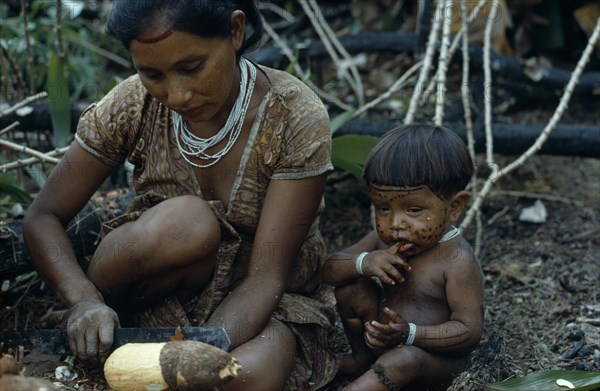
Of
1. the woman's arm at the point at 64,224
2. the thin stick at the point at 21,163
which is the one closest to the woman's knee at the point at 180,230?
the woman's arm at the point at 64,224

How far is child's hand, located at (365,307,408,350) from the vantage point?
7.68 ft

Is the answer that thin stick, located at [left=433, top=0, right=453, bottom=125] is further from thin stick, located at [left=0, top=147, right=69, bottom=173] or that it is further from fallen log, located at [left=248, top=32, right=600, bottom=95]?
thin stick, located at [left=0, top=147, right=69, bottom=173]

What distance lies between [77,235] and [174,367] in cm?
128

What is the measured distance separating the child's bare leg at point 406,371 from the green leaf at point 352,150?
3.71 feet

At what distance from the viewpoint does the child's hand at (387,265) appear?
242 centimetres

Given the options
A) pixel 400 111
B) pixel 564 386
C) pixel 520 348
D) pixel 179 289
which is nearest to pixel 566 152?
pixel 400 111

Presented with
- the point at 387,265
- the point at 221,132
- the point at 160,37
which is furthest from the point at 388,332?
the point at 160,37

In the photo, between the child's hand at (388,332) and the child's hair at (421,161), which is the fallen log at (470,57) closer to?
the child's hair at (421,161)

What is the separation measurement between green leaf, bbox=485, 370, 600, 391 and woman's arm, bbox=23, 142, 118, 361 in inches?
46.0

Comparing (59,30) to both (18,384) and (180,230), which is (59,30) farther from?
(18,384)

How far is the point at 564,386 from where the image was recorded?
233cm

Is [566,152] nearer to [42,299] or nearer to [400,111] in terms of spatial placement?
[400,111]

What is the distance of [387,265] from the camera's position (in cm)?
242

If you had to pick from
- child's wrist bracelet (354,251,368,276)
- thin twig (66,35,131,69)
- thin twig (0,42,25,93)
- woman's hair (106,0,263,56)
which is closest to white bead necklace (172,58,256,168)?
woman's hair (106,0,263,56)
